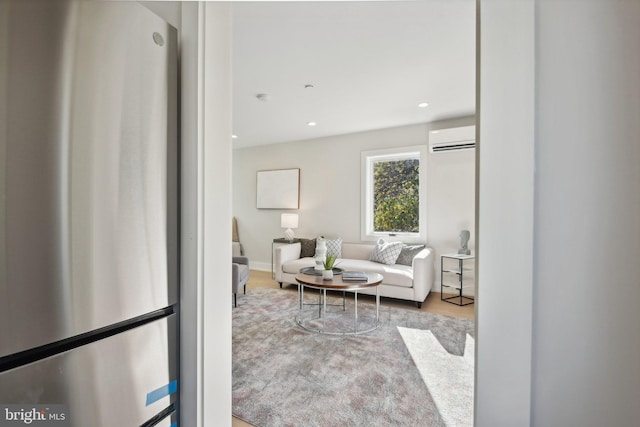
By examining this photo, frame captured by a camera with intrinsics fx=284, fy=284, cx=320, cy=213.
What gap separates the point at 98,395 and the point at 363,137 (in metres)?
4.68

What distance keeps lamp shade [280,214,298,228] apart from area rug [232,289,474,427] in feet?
7.31

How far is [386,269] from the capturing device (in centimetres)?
382

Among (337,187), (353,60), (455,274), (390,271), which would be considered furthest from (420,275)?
(353,60)

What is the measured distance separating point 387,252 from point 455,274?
3.47 feet

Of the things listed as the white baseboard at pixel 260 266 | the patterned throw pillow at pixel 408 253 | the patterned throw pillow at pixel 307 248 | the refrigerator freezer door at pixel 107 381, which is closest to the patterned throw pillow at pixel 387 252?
the patterned throw pillow at pixel 408 253

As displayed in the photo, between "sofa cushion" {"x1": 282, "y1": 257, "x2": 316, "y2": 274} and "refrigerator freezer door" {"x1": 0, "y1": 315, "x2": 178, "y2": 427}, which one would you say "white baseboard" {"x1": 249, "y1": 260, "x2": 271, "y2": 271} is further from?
"refrigerator freezer door" {"x1": 0, "y1": 315, "x2": 178, "y2": 427}

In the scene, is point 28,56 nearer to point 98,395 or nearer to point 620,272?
point 98,395

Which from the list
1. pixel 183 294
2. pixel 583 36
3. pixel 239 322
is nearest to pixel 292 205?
pixel 239 322

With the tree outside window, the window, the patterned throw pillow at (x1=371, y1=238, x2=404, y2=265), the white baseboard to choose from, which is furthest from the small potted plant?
the white baseboard

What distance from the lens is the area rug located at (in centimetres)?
168

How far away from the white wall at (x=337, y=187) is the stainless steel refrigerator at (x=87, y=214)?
4038 millimetres

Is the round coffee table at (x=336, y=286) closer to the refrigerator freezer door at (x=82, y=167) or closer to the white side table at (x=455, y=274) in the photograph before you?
the white side table at (x=455, y=274)

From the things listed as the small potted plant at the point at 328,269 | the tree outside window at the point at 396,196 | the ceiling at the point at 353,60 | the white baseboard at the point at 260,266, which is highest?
the ceiling at the point at 353,60

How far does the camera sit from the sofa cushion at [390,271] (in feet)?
11.9
